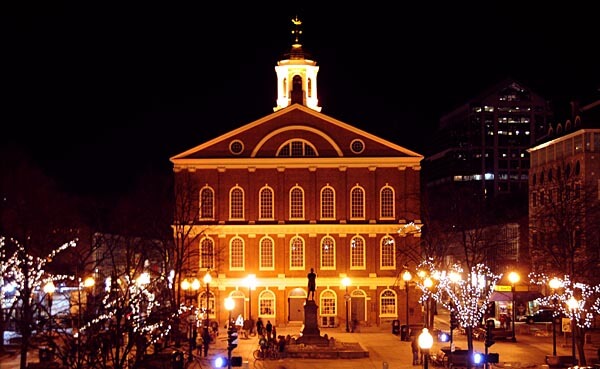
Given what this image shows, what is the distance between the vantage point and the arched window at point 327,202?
246 feet

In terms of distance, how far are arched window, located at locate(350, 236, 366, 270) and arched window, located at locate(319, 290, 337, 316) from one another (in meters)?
2.59

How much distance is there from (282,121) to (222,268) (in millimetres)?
11683

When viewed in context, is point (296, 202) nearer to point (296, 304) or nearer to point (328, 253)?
point (328, 253)

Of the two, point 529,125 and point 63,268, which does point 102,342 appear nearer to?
point 63,268

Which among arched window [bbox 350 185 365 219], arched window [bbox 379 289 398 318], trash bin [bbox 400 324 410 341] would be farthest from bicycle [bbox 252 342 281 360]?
arched window [bbox 350 185 365 219]

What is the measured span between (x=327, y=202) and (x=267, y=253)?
5.86 metres

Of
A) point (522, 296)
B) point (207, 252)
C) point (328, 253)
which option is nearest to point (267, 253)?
point (207, 252)

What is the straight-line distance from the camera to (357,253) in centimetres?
7469

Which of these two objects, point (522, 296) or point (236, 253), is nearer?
point (522, 296)

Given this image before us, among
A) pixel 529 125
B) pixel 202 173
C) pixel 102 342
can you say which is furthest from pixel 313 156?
pixel 529 125

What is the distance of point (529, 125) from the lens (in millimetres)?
157750

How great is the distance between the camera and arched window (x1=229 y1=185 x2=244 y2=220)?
74.7 m

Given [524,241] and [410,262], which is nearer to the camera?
[410,262]

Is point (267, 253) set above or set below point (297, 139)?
below
